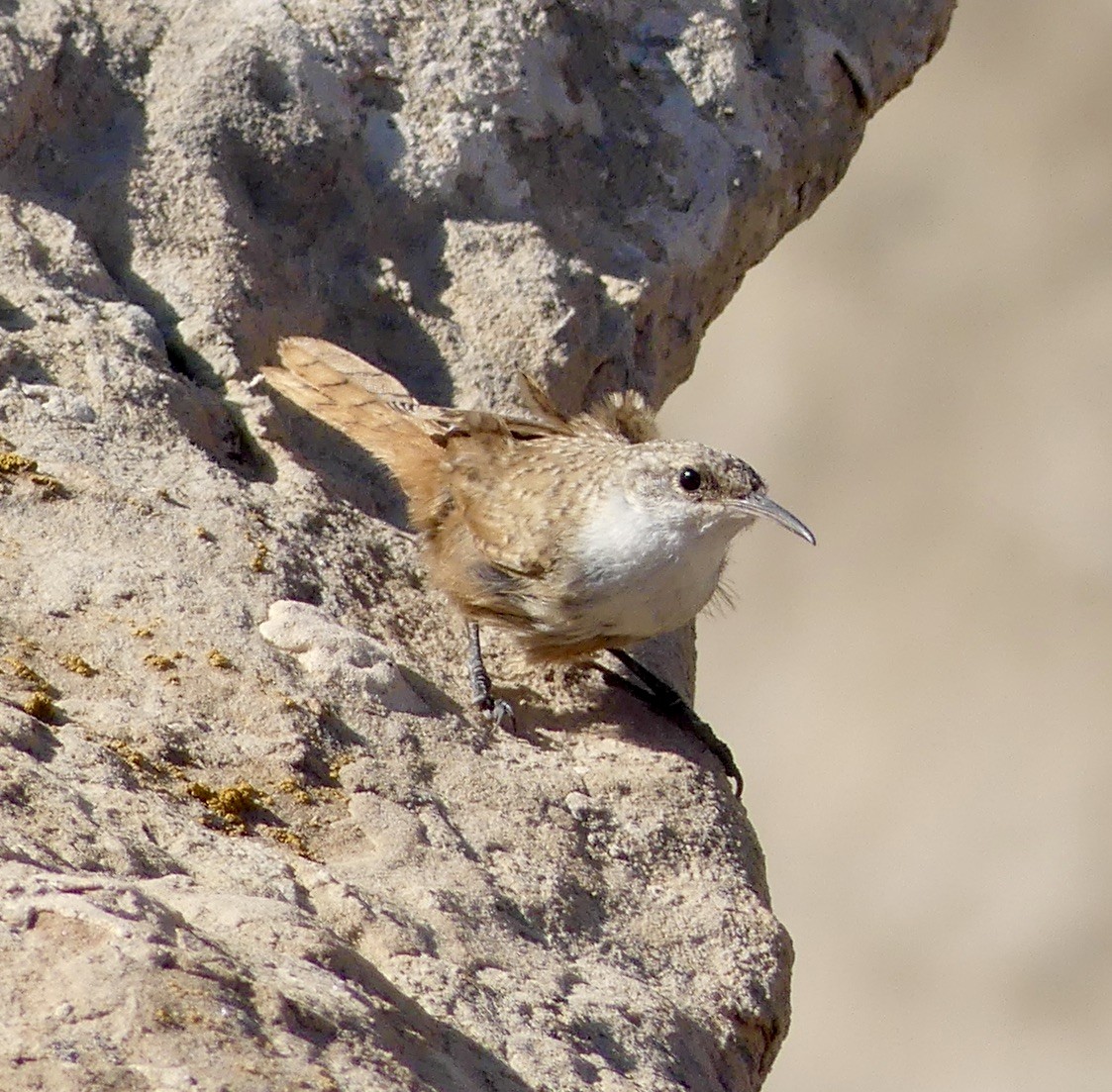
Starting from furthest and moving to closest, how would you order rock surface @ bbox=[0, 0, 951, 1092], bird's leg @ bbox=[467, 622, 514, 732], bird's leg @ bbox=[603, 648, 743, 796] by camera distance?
bird's leg @ bbox=[603, 648, 743, 796]
bird's leg @ bbox=[467, 622, 514, 732]
rock surface @ bbox=[0, 0, 951, 1092]

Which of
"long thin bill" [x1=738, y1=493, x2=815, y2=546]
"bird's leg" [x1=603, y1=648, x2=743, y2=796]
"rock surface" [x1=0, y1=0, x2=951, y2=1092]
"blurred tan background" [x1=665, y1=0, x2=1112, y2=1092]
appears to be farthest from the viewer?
"blurred tan background" [x1=665, y1=0, x2=1112, y2=1092]

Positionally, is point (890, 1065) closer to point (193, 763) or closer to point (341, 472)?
point (341, 472)

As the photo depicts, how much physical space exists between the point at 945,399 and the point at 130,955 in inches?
483

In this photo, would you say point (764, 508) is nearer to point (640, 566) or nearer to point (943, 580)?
point (640, 566)

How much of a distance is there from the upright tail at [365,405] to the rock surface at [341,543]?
0.11m

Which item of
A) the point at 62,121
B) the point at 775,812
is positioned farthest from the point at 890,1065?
the point at 62,121

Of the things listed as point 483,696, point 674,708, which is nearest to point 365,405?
point 483,696

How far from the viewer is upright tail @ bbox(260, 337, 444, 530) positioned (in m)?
4.90

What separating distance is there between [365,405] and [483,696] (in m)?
0.99

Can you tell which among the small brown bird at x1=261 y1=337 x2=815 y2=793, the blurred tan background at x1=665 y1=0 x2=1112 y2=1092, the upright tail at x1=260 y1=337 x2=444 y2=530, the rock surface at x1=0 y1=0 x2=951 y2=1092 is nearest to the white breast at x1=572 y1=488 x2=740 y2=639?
the small brown bird at x1=261 y1=337 x2=815 y2=793

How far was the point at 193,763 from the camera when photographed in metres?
3.47

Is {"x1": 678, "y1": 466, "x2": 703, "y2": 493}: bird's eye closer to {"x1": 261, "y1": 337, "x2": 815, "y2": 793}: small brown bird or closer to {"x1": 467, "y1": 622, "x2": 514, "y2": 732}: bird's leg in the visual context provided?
{"x1": 261, "y1": 337, "x2": 815, "y2": 793}: small brown bird

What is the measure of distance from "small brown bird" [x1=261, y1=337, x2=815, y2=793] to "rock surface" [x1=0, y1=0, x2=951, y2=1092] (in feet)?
0.41

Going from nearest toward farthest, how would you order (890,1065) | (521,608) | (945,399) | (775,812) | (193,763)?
(193,763)
(521,608)
(890,1065)
(775,812)
(945,399)
